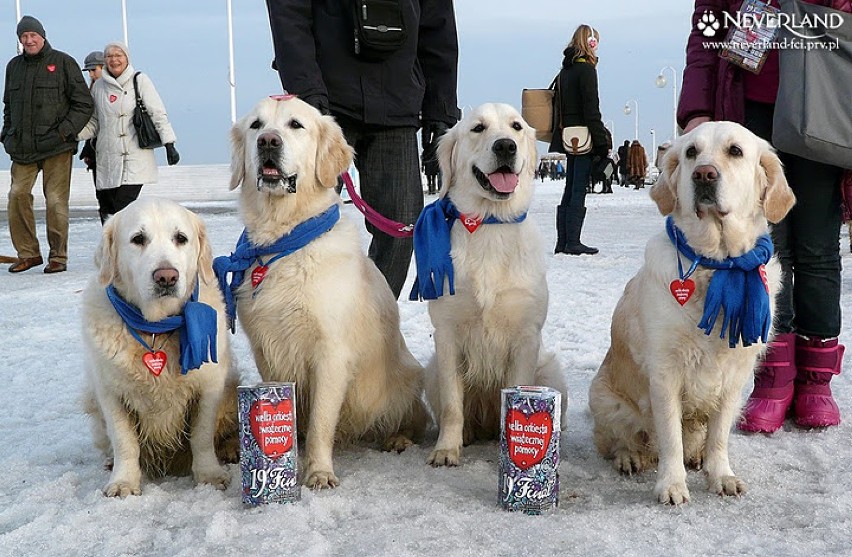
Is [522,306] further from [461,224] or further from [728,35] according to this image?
[728,35]

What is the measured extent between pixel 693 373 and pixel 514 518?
2.48 ft

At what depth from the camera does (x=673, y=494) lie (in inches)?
99.8

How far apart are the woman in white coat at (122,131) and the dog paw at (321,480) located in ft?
17.4

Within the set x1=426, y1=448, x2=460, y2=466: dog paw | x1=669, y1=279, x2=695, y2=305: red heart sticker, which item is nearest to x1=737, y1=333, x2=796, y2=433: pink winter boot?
x1=669, y1=279, x2=695, y2=305: red heart sticker

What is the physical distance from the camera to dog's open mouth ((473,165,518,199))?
3.10 m

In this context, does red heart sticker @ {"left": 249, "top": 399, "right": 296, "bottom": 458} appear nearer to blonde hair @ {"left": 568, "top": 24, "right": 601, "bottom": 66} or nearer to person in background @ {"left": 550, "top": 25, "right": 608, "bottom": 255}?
person in background @ {"left": 550, "top": 25, "right": 608, "bottom": 255}

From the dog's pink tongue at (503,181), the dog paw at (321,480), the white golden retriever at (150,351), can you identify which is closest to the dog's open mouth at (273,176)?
the white golden retriever at (150,351)

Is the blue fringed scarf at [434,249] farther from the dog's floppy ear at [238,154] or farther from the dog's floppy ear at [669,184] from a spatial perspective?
the dog's floppy ear at [238,154]

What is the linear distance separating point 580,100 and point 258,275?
19.3 ft

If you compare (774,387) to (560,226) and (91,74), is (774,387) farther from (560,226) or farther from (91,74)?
(91,74)

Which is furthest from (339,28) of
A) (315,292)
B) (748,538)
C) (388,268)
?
(748,538)

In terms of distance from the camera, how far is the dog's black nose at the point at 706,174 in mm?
2551

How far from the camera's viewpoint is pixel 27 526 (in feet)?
7.79

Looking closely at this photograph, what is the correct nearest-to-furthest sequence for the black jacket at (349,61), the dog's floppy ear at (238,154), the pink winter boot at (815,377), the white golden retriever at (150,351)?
the white golden retriever at (150,351), the dog's floppy ear at (238,154), the pink winter boot at (815,377), the black jacket at (349,61)
